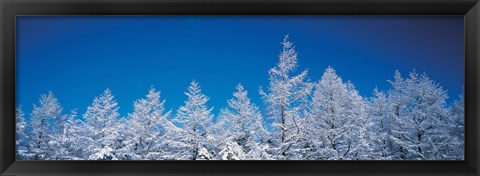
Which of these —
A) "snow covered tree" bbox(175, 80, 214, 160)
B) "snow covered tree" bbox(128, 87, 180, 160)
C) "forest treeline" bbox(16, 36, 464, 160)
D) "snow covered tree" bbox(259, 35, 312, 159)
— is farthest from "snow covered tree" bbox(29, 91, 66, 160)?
"snow covered tree" bbox(259, 35, 312, 159)

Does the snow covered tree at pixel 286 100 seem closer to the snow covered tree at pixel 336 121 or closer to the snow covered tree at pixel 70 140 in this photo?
the snow covered tree at pixel 336 121

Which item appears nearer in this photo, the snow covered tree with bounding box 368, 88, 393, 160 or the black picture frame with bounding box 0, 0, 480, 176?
the black picture frame with bounding box 0, 0, 480, 176

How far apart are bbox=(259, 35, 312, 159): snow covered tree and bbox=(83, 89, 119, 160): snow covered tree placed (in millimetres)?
596

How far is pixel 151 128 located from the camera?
1.77 metres

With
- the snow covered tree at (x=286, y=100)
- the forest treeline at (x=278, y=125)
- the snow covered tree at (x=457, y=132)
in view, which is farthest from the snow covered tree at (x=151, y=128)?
the snow covered tree at (x=457, y=132)

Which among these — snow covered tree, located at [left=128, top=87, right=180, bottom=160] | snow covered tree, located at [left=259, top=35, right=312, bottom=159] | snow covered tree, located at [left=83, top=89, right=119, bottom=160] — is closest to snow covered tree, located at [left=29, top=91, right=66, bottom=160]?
snow covered tree, located at [left=83, top=89, right=119, bottom=160]

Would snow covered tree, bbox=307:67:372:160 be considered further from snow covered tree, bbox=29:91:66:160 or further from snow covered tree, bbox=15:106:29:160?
snow covered tree, bbox=15:106:29:160

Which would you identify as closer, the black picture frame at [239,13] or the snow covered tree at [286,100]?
the black picture frame at [239,13]

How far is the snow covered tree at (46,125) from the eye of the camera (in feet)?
5.65

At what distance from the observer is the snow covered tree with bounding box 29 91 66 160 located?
1724 millimetres

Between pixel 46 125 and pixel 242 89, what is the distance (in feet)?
2.56

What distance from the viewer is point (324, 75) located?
1.74 meters

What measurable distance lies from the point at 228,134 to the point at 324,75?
442 millimetres

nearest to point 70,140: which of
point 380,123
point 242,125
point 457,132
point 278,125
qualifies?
point 242,125
